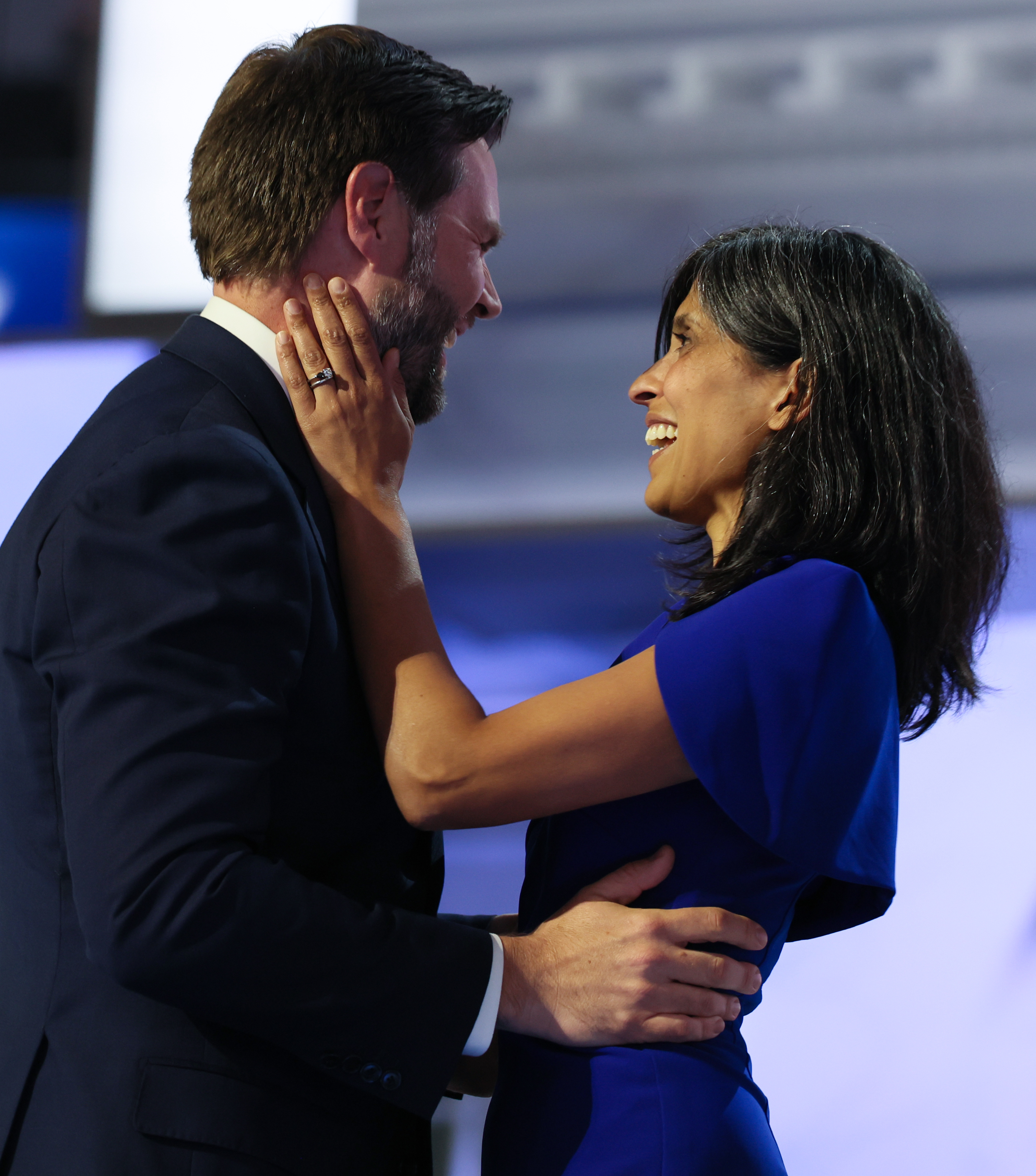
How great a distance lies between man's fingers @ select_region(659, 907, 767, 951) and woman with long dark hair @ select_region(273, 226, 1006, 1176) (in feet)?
0.08

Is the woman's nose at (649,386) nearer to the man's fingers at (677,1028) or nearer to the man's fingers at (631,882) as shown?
the man's fingers at (631,882)

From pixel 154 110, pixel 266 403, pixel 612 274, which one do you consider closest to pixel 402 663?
pixel 266 403

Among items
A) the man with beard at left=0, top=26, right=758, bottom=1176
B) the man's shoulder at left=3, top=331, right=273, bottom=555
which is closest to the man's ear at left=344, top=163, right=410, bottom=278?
the man with beard at left=0, top=26, right=758, bottom=1176

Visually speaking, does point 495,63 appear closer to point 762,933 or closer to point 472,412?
point 472,412

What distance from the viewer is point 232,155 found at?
1.11 meters

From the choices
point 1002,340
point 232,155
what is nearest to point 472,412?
point 1002,340

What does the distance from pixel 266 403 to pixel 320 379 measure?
0.24 feet

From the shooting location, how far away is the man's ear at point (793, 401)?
1.08 meters

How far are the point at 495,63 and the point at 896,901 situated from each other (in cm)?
176

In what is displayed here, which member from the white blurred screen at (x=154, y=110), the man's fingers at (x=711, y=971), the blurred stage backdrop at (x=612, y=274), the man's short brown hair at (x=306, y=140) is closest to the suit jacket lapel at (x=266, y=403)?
the man's short brown hair at (x=306, y=140)

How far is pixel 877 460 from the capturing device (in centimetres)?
103

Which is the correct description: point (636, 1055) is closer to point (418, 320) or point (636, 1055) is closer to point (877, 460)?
point (877, 460)

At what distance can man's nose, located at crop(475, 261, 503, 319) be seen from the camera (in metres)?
1.26

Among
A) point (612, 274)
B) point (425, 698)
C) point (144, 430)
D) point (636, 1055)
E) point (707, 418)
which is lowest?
point (636, 1055)
